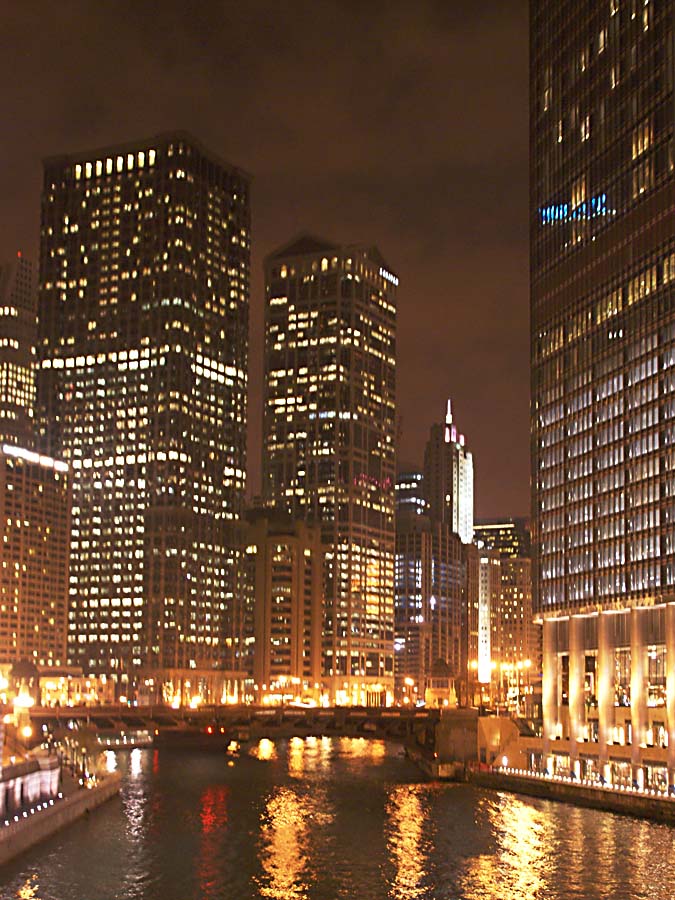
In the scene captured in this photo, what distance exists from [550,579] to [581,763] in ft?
90.2

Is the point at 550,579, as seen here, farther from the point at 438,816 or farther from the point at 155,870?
the point at 155,870

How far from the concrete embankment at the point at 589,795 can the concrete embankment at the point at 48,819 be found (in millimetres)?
42902

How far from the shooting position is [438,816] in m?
124

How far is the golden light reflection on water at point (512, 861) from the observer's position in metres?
88.6

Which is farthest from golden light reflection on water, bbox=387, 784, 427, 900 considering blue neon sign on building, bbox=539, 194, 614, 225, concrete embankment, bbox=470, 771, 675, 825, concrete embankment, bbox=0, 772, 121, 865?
blue neon sign on building, bbox=539, 194, 614, 225

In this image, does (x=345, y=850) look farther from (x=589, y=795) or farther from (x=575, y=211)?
(x=575, y=211)

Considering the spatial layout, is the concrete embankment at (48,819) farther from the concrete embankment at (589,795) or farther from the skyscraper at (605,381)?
the skyscraper at (605,381)

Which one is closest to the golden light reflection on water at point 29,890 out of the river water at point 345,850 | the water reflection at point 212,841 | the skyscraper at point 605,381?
the river water at point 345,850

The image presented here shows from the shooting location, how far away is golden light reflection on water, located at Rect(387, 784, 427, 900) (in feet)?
294

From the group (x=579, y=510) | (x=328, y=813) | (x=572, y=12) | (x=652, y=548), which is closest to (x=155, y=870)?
(x=328, y=813)

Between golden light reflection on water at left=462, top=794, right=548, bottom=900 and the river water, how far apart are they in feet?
0.44

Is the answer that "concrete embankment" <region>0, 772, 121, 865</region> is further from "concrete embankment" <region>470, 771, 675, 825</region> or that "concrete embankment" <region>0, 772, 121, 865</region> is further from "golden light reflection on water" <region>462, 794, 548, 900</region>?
"concrete embankment" <region>470, 771, 675, 825</region>

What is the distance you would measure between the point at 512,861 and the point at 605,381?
8285 cm

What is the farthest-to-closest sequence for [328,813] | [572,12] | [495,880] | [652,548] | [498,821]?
1. [572,12]
2. [652,548]
3. [328,813]
4. [498,821]
5. [495,880]
